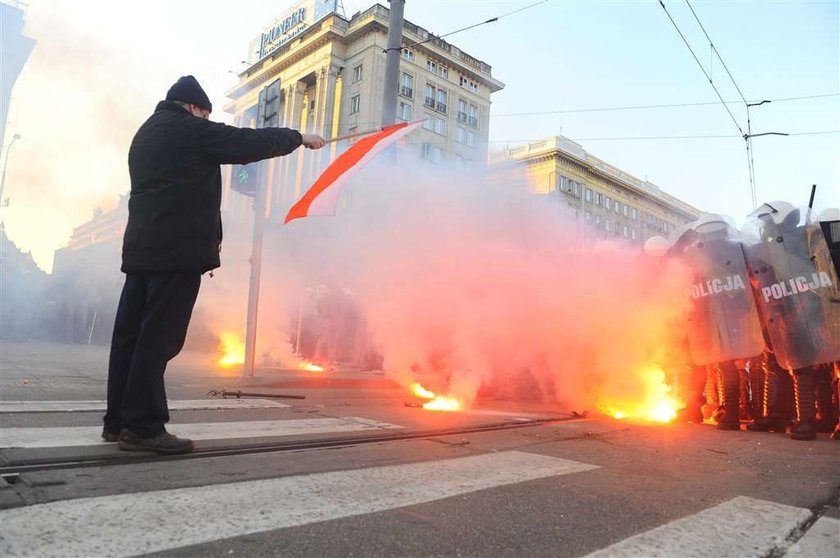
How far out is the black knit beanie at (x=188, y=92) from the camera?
340 centimetres

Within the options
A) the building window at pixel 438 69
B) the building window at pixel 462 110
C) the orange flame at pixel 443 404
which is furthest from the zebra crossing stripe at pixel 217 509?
the building window at pixel 438 69

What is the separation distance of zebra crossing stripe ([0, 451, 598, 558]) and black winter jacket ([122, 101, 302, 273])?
143cm

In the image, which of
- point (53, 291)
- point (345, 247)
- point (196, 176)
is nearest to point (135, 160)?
point (196, 176)

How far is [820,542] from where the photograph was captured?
2297 millimetres

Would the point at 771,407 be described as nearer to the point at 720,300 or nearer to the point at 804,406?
the point at 804,406

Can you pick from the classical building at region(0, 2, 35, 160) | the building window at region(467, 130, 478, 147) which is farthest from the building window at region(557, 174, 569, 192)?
the classical building at region(0, 2, 35, 160)

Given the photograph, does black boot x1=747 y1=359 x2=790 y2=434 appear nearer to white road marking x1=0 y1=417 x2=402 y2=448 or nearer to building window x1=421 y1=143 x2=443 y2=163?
white road marking x1=0 y1=417 x2=402 y2=448

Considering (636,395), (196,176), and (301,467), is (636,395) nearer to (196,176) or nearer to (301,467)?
(301,467)

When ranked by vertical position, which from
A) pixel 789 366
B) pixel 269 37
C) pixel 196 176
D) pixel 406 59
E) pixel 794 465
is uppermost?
pixel 269 37

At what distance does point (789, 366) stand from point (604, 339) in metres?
2.23

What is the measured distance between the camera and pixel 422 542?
2.03 m

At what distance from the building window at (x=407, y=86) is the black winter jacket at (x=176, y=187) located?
35040 mm

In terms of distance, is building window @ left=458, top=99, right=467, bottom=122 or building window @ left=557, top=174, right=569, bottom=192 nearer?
building window @ left=458, top=99, right=467, bottom=122

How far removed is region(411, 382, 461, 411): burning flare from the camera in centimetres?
663
